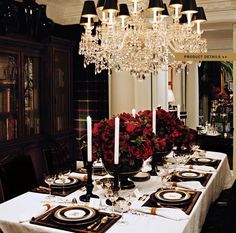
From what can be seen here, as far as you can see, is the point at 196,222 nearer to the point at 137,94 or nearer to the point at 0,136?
the point at 0,136

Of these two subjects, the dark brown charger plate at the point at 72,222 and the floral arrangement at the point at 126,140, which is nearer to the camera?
the dark brown charger plate at the point at 72,222

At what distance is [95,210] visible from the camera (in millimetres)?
1880

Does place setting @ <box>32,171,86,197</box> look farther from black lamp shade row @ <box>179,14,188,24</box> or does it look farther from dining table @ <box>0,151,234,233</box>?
black lamp shade row @ <box>179,14,188,24</box>

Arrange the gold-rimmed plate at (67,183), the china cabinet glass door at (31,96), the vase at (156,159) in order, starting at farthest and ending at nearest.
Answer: the china cabinet glass door at (31,96) → the vase at (156,159) → the gold-rimmed plate at (67,183)

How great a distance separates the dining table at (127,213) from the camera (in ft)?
5.61

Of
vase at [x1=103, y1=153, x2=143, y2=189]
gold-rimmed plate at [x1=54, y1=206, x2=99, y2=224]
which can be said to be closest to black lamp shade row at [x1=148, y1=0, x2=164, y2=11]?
vase at [x1=103, y1=153, x2=143, y2=189]

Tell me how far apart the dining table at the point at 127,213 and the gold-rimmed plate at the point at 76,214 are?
7 centimetres

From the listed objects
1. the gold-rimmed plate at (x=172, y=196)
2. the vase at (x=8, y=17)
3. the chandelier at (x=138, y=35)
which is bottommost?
the gold-rimmed plate at (x=172, y=196)

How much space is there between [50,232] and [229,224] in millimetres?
918

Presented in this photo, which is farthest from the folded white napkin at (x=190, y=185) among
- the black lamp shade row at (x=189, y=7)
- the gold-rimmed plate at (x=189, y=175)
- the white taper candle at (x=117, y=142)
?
the black lamp shade row at (x=189, y=7)

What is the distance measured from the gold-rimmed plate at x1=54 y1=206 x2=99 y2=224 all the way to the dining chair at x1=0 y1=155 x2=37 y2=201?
1.97 ft

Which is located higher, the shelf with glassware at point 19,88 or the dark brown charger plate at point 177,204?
the shelf with glassware at point 19,88

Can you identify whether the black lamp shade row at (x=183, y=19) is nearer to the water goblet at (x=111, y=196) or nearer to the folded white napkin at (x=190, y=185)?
the folded white napkin at (x=190, y=185)

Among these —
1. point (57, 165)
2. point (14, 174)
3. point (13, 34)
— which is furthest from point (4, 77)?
point (14, 174)
